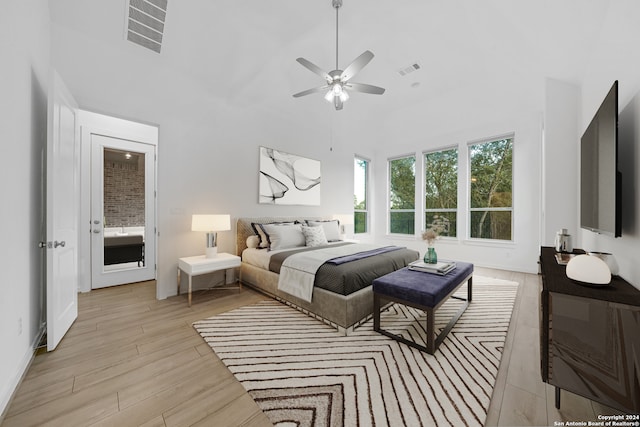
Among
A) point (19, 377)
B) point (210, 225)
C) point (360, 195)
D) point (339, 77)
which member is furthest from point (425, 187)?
point (19, 377)

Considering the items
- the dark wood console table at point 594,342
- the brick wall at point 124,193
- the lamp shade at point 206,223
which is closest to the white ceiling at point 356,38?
the brick wall at point 124,193

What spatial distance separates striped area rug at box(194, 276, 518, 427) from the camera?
55.7 inches

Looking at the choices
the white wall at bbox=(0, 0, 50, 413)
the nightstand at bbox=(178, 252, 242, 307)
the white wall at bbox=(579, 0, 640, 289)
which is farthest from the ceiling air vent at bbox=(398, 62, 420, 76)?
the white wall at bbox=(0, 0, 50, 413)

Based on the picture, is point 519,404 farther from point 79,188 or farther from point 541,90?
point 79,188

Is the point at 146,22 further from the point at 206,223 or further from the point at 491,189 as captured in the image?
the point at 491,189

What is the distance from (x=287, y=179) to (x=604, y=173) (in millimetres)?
3945

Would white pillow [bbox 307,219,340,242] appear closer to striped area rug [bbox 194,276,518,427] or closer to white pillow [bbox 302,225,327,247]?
white pillow [bbox 302,225,327,247]

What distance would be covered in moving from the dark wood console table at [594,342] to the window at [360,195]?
4.92 metres

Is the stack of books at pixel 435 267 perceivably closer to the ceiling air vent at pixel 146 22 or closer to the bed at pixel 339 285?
the bed at pixel 339 285

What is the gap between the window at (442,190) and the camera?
548 cm

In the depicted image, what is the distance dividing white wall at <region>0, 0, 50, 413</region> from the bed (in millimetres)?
2021

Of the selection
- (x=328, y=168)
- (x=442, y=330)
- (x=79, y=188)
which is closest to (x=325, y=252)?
(x=442, y=330)

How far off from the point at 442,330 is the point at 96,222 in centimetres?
467

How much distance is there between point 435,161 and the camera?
5766 mm
